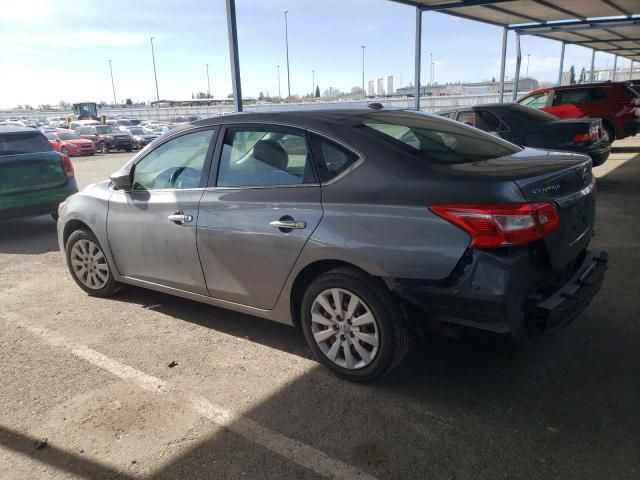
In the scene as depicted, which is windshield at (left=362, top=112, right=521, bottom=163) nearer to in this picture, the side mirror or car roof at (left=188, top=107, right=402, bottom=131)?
car roof at (left=188, top=107, right=402, bottom=131)

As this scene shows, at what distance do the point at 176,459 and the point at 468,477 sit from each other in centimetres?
140

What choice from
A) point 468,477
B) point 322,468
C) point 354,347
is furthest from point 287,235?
point 468,477

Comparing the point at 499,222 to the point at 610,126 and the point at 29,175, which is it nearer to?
the point at 29,175

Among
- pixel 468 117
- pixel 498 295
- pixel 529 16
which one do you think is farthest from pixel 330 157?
pixel 529 16

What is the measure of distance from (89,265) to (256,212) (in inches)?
89.0

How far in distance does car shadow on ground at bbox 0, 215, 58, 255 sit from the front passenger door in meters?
3.25

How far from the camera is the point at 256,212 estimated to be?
3.31m

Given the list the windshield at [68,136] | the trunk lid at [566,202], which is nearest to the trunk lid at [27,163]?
the trunk lid at [566,202]

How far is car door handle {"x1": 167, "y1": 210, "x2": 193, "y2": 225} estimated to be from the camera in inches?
145

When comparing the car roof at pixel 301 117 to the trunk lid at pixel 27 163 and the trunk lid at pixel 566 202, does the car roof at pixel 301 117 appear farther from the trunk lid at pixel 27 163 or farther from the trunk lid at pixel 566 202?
the trunk lid at pixel 27 163

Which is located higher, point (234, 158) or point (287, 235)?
point (234, 158)

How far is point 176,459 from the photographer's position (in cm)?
253

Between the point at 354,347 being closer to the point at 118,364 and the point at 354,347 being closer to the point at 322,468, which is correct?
the point at 322,468

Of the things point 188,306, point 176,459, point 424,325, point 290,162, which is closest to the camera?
point 176,459
